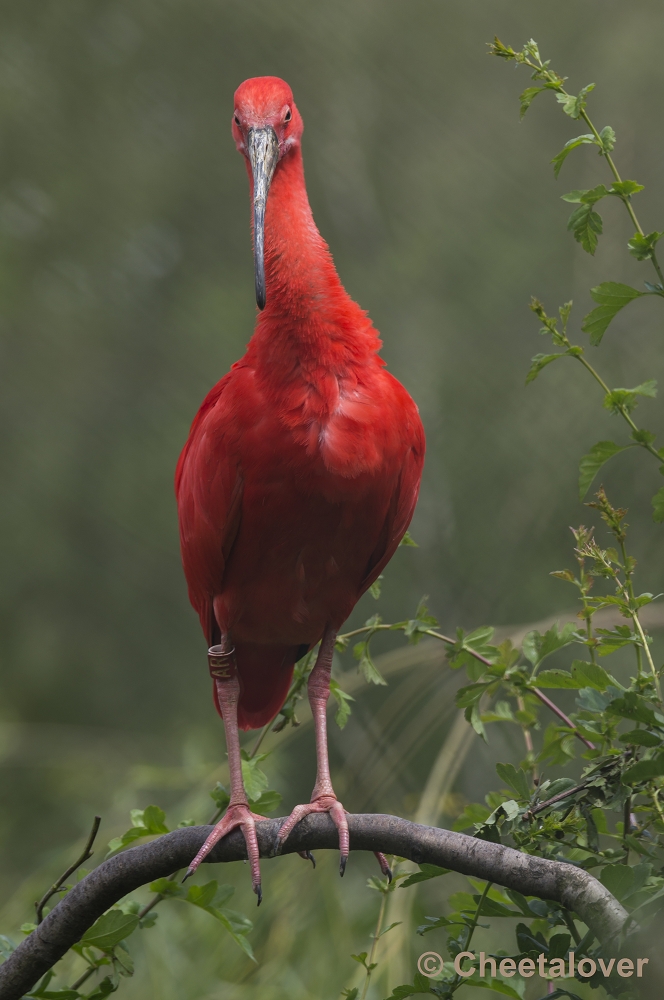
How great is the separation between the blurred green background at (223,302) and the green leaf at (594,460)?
1.84m

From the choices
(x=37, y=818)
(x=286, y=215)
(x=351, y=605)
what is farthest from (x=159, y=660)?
(x=286, y=215)

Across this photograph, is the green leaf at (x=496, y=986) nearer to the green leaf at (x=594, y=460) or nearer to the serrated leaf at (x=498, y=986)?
the serrated leaf at (x=498, y=986)

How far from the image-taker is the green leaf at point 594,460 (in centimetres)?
117

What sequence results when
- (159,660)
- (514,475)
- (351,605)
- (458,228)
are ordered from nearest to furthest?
(351,605) < (514,475) < (458,228) < (159,660)

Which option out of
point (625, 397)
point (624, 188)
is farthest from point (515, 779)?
point (624, 188)

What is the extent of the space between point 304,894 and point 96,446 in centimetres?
312

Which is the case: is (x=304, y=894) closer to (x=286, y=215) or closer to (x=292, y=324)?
(x=292, y=324)

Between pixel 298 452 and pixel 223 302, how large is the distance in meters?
3.14

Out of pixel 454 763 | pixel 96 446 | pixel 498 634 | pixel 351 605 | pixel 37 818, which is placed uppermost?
pixel 96 446

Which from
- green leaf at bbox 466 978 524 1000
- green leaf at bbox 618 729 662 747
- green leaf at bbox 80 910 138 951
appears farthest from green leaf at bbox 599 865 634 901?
green leaf at bbox 80 910 138 951

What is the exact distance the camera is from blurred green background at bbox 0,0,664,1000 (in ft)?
11.4

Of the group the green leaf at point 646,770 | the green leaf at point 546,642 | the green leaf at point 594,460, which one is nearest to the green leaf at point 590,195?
the green leaf at point 594,460

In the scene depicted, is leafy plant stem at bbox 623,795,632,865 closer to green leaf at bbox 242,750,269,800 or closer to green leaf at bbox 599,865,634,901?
green leaf at bbox 599,865,634,901

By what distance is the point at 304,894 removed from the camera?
7.34 ft
